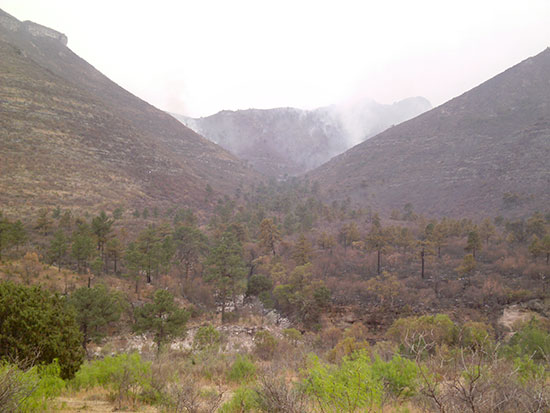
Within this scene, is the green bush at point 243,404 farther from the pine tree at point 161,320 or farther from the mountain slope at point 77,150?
the mountain slope at point 77,150

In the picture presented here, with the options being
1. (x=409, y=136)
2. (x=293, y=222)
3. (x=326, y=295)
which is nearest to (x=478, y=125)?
(x=409, y=136)

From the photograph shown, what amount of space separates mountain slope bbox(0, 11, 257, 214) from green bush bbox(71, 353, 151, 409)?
36629 millimetres

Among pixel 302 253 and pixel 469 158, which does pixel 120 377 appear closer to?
pixel 302 253

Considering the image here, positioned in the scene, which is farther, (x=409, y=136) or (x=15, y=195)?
(x=409, y=136)

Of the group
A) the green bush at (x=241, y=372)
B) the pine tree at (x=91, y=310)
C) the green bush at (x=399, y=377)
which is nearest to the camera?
the green bush at (x=399, y=377)

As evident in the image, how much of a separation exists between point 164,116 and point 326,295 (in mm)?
96194

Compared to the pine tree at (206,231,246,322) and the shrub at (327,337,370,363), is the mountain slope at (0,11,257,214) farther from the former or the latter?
the shrub at (327,337,370,363)

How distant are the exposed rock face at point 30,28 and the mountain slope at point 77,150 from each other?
0.67m

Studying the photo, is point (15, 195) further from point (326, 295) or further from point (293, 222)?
point (326, 295)

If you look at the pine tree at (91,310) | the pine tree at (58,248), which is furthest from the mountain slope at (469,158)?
the pine tree at (58,248)

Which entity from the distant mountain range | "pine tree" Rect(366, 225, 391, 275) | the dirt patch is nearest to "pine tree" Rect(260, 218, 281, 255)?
"pine tree" Rect(366, 225, 391, 275)

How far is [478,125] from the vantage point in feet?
247

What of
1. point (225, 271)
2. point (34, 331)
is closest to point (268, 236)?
point (225, 271)

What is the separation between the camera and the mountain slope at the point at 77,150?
40562 millimetres
